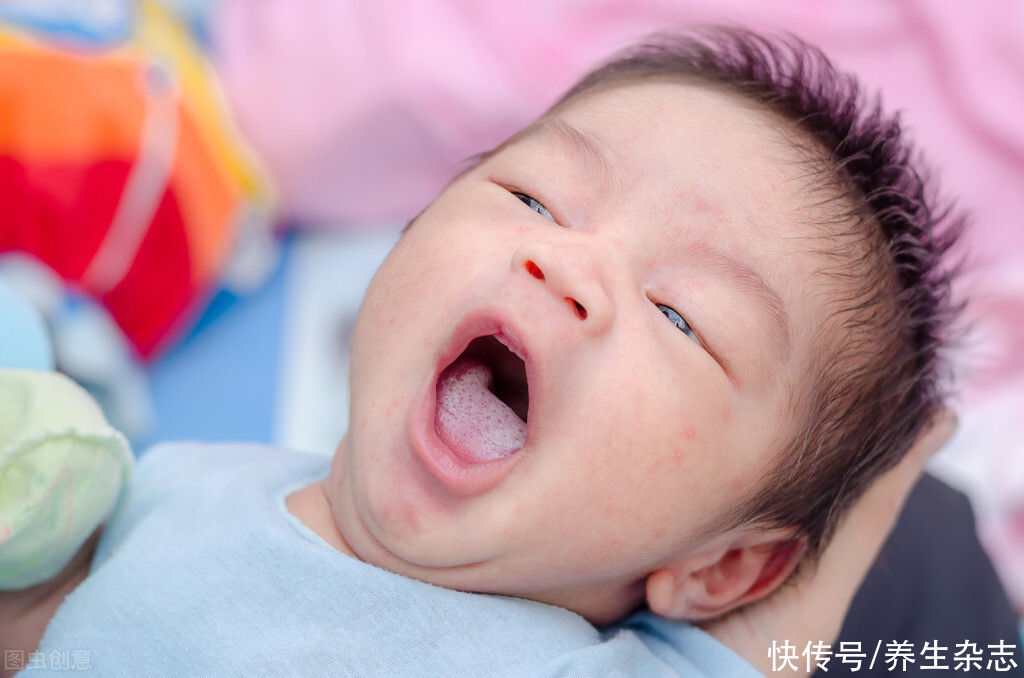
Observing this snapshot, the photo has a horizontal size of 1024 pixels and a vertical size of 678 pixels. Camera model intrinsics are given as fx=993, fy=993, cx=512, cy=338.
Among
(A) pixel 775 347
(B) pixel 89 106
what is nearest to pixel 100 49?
(B) pixel 89 106

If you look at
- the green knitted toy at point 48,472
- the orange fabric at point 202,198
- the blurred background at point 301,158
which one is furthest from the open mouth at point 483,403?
the orange fabric at point 202,198

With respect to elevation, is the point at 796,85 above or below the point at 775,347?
above

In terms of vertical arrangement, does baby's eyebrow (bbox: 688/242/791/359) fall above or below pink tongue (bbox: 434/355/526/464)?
above

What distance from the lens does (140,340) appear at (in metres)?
1.54

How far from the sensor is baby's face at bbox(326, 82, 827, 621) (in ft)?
2.57

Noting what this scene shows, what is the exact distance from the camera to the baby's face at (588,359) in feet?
2.57

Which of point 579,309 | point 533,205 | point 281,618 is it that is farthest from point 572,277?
point 281,618

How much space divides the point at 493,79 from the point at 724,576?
104cm

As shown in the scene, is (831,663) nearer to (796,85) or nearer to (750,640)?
(750,640)

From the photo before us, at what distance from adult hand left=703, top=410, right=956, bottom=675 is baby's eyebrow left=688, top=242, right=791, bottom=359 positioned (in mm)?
284

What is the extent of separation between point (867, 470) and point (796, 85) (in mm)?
384

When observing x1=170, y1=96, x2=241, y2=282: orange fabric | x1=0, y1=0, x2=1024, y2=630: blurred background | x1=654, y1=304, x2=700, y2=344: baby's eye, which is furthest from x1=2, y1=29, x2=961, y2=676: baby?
x1=170, y1=96, x2=241, y2=282: orange fabric

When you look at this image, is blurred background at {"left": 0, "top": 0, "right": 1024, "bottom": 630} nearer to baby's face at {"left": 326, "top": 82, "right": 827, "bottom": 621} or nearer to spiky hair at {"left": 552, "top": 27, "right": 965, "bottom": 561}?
spiky hair at {"left": 552, "top": 27, "right": 965, "bottom": 561}

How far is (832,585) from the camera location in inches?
39.8
